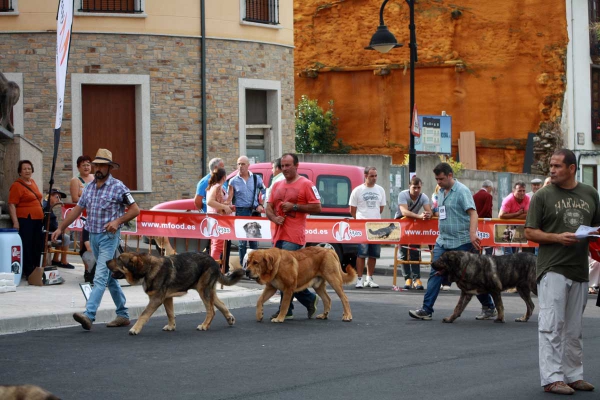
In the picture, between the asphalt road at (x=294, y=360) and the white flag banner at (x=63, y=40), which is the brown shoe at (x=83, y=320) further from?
the white flag banner at (x=63, y=40)

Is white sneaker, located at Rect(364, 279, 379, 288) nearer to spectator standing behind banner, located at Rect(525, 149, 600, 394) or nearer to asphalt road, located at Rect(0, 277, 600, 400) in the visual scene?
asphalt road, located at Rect(0, 277, 600, 400)

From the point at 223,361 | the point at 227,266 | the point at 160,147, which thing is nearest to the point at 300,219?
the point at 223,361

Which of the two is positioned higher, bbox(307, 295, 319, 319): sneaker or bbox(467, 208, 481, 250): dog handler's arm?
bbox(467, 208, 481, 250): dog handler's arm

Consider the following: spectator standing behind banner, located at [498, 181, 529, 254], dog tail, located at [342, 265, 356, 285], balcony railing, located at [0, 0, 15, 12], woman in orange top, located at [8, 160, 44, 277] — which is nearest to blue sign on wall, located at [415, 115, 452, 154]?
balcony railing, located at [0, 0, 15, 12]

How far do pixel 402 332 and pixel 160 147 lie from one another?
15.9 m

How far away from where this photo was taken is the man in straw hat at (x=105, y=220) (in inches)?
498

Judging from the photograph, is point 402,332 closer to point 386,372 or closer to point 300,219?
point 300,219

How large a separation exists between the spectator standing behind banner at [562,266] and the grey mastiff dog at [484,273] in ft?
15.2

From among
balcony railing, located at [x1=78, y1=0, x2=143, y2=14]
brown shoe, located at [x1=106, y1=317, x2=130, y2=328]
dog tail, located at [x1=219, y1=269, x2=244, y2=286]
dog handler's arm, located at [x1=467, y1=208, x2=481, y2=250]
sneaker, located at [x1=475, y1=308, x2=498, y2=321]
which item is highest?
balcony railing, located at [x1=78, y1=0, x2=143, y2=14]

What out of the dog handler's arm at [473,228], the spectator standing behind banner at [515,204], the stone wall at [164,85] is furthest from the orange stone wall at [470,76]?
the dog handler's arm at [473,228]

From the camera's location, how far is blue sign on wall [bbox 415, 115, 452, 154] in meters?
38.6

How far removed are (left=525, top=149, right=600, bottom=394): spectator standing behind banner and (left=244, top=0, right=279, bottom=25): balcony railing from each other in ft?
67.6

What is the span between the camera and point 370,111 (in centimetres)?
4316

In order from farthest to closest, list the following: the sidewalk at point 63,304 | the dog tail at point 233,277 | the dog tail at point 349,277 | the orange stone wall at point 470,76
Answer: the orange stone wall at point 470,76, the dog tail at point 349,277, the dog tail at point 233,277, the sidewalk at point 63,304
